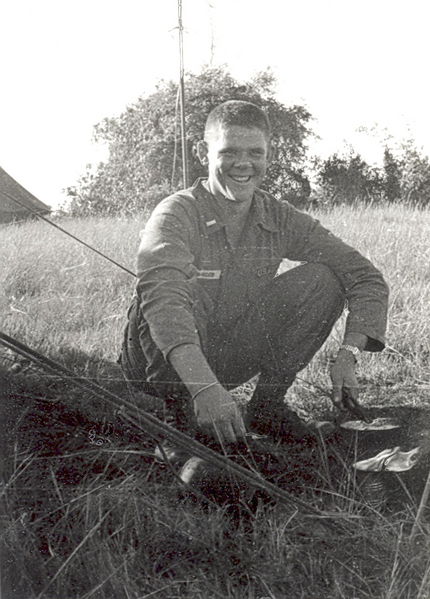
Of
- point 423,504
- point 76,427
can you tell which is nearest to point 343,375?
point 423,504

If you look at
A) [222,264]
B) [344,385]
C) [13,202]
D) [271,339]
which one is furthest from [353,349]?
[13,202]

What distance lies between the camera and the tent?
1873mm

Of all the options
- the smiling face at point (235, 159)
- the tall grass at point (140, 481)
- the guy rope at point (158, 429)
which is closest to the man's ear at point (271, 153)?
the smiling face at point (235, 159)

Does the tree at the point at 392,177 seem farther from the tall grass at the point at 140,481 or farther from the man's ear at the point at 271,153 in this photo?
the man's ear at the point at 271,153

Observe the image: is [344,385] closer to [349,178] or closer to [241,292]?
[241,292]

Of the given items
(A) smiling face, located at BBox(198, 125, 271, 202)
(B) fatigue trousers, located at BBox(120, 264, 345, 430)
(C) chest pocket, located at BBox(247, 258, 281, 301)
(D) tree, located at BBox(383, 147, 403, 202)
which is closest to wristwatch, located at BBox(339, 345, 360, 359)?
(B) fatigue trousers, located at BBox(120, 264, 345, 430)

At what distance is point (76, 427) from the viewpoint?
6.71 ft

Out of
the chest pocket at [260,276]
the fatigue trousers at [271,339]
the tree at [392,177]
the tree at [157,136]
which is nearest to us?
the tree at [157,136]

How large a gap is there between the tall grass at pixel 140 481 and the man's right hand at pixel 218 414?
20 centimetres

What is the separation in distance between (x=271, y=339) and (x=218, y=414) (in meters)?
0.61

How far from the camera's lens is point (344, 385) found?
7.03ft

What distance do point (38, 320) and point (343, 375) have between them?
0.94 metres

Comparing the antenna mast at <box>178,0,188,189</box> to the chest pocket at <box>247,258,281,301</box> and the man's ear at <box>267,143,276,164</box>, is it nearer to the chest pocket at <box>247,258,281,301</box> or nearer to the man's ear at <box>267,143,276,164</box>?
the man's ear at <box>267,143,276,164</box>

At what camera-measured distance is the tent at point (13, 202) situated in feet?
6.15
